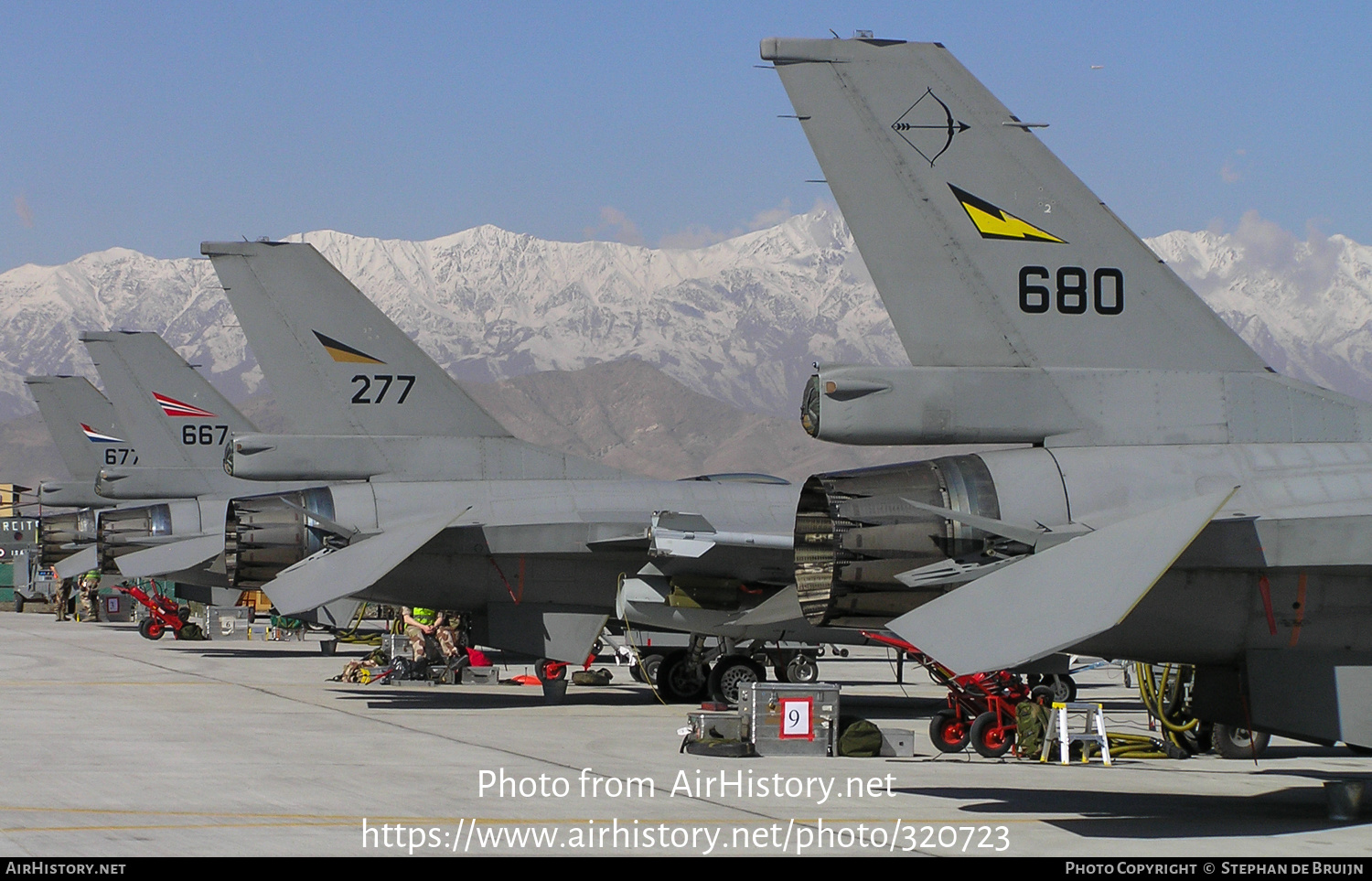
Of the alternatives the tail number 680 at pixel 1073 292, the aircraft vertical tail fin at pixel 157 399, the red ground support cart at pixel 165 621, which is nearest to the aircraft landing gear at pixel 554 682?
the tail number 680 at pixel 1073 292

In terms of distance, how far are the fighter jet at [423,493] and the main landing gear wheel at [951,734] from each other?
5.26 metres

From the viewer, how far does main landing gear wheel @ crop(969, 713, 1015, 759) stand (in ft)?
50.6

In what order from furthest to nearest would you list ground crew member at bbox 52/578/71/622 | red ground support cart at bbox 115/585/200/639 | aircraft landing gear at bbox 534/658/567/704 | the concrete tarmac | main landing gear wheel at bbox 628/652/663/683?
ground crew member at bbox 52/578/71/622
red ground support cart at bbox 115/585/200/639
main landing gear wheel at bbox 628/652/663/683
aircraft landing gear at bbox 534/658/567/704
the concrete tarmac

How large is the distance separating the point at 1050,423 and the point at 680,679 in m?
12.8

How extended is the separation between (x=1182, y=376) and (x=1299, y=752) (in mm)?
7440

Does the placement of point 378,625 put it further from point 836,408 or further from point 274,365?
point 836,408

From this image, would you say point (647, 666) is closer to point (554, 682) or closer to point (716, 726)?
point (554, 682)

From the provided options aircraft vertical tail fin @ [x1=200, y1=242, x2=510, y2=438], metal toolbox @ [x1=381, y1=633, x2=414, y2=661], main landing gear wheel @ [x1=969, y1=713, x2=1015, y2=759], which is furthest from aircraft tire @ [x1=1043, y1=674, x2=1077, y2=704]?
metal toolbox @ [x1=381, y1=633, x2=414, y2=661]

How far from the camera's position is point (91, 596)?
48125 millimetres

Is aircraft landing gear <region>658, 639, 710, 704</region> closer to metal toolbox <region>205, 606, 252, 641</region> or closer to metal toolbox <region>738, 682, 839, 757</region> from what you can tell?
metal toolbox <region>738, 682, 839, 757</region>

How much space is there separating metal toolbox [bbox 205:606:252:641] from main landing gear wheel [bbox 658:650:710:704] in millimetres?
20853

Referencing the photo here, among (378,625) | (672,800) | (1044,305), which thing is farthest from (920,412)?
(378,625)

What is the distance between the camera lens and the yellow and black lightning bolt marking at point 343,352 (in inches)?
886

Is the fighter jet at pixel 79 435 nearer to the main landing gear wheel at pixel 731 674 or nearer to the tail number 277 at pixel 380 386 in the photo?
the tail number 277 at pixel 380 386
